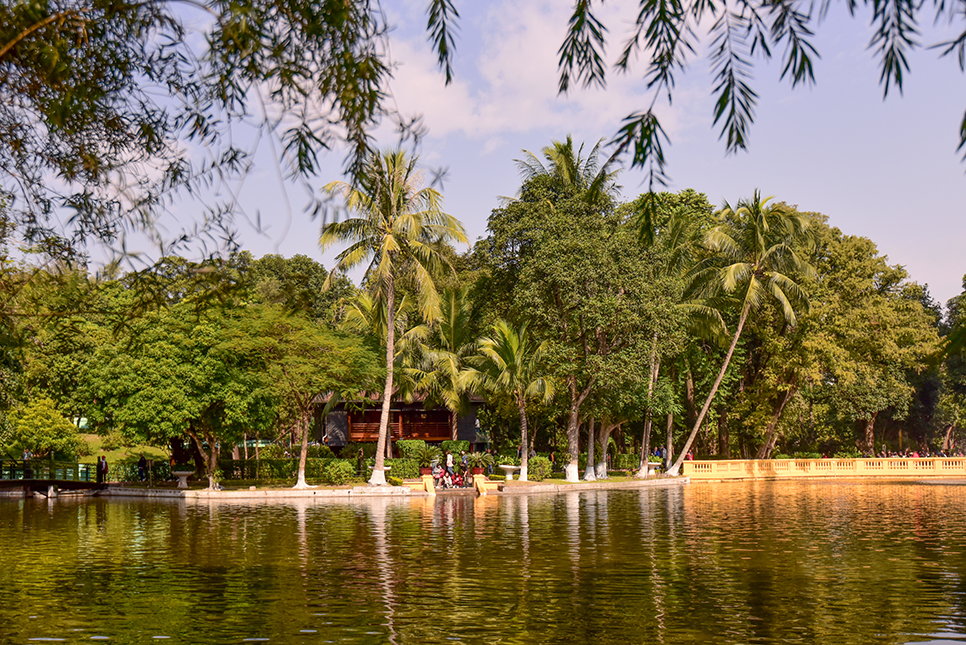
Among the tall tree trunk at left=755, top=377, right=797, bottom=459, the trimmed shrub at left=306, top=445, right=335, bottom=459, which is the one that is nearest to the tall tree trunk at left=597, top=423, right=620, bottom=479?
the tall tree trunk at left=755, top=377, right=797, bottom=459

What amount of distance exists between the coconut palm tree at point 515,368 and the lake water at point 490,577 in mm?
14288

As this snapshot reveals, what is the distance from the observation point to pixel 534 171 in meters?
47.5

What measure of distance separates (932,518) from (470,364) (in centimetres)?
2897

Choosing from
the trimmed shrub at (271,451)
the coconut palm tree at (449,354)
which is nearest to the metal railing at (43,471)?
the trimmed shrub at (271,451)

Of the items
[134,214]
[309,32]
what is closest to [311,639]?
[134,214]

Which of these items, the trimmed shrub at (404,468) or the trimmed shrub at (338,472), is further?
the trimmed shrub at (404,468)

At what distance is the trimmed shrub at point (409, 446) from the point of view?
51.0 meters

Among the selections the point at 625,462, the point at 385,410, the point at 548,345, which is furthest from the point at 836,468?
the point at 385,410

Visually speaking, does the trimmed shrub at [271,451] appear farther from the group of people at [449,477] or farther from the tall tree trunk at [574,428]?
the tall tree trunk at [574,428]

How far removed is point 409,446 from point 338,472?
9604mm

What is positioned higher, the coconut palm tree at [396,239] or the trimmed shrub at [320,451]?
the coconut palm tree at [396,239]

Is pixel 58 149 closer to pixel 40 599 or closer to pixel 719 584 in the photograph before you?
pixel 40 599

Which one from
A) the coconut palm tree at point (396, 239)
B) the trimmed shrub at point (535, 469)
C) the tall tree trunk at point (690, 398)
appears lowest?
the trimmed shrub at point (535, 469)

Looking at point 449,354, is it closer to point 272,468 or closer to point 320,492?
point 272,468
